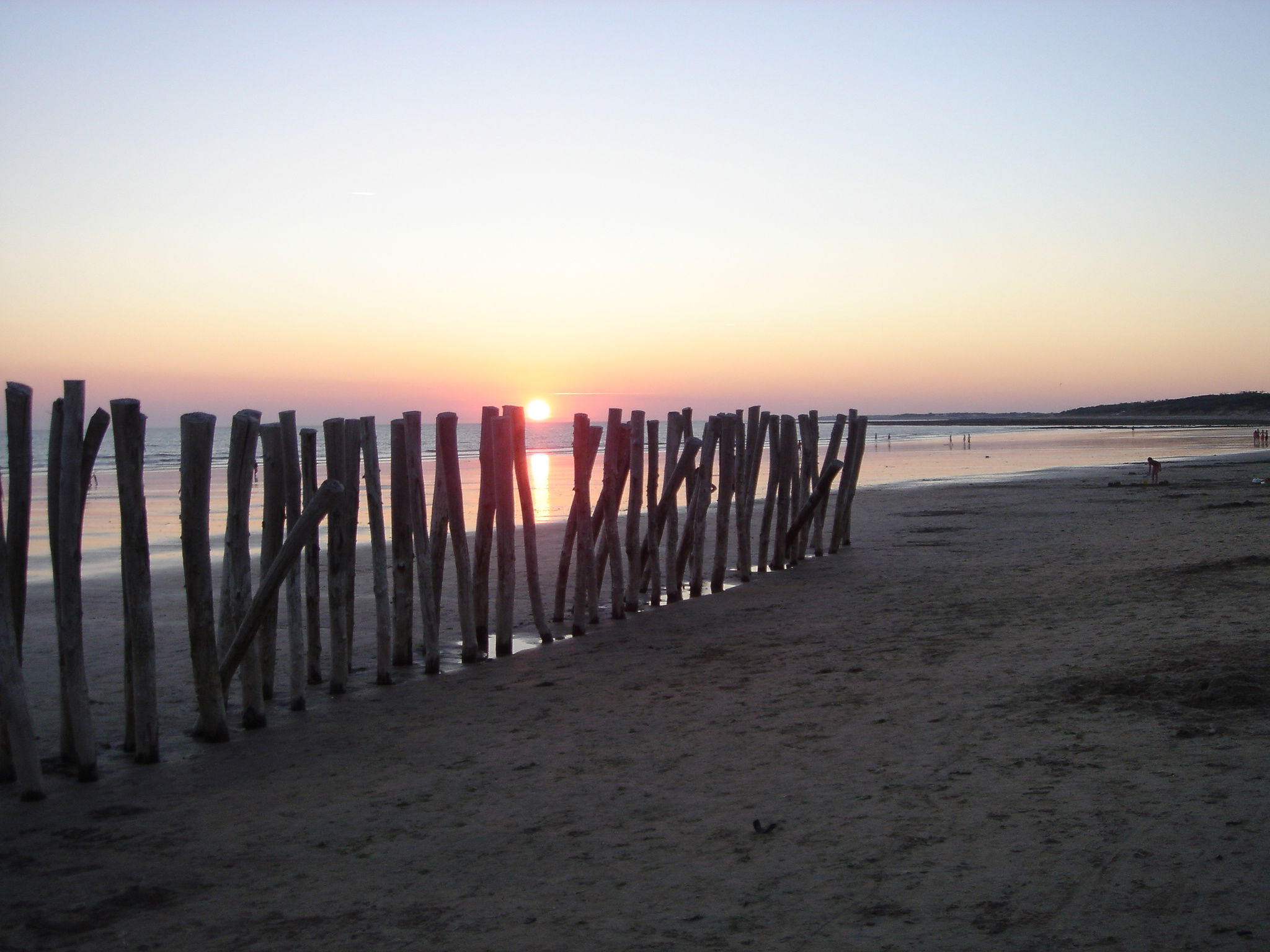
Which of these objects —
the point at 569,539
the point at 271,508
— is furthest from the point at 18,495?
the point at 569,539

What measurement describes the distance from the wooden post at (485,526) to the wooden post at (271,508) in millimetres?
1444

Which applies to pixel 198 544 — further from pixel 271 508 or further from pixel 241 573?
pixel 271 508

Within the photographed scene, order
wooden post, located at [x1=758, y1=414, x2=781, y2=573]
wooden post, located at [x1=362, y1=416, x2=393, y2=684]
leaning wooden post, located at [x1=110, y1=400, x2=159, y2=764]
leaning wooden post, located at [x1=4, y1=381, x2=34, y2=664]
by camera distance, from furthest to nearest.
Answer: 1. wooden post, located at [x1=758, y1=414, x2=781, y2=573]
2. wooden post, located at [x1=362, y1=416, x2=393, y2=684]
3. leaning wooden post, located at [x1=110, y1=400, x2=159, y2=764]
4. leaning wooden post, located at [x1=4, y1=381, x2=34, y2=664]

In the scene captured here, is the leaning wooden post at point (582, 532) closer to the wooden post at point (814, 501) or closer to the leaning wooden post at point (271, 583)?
the leaning wooden post at point (271, 583)

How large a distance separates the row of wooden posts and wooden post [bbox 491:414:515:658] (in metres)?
0.01

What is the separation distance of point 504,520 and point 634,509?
5.37 ft

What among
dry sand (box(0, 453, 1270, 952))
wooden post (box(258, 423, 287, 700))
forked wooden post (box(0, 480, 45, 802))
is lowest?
dry sand (box(0, 453, 1270, 952))

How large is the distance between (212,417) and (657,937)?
333 centimetres

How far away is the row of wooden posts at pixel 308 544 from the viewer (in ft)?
15.2

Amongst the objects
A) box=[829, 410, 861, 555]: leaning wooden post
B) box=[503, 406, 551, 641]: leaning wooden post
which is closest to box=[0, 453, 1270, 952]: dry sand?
box=[503, 406, 551, 641]: leaning wooden post

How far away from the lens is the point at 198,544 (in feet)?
16.3

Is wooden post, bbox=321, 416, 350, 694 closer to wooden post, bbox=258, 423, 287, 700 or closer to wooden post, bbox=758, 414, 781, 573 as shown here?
wooden post, bbox=258, 423, 287, 700

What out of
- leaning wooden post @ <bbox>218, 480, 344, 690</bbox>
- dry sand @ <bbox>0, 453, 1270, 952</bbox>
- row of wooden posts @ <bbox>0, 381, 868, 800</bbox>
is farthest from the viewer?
leaning wooden post @ <bbox>218, 480, 344, 690</bbox>

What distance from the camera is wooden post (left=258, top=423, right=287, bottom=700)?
564 centimetres
